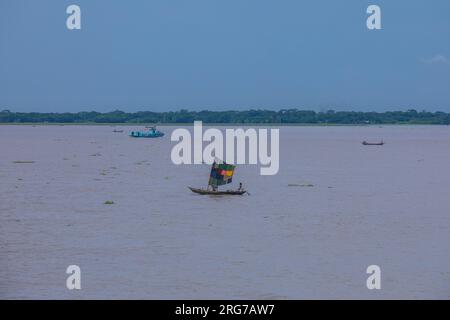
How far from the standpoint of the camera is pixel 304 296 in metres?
18.7

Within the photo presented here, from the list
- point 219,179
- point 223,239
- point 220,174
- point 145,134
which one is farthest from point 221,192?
point 145,134

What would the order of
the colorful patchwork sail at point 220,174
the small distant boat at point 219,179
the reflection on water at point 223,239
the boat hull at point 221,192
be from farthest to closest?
1. the colorful patchwork sail at point 220,174
2. the small distant boat at point 219,179
3. the boat hull at point 221,192
4. the reflection on water at point 223,239

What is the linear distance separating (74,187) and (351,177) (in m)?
17.3

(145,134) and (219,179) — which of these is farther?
(145,134)

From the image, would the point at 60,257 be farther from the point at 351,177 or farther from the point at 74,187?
the point at 351,177

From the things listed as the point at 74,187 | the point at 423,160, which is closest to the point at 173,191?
the point at 74,187

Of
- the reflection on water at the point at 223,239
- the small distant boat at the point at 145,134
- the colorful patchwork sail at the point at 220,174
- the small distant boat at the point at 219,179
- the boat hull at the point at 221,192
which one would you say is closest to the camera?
the reflection on water at the point at 223,239

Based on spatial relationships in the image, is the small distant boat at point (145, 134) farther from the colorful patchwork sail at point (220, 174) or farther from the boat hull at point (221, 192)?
the boat hull at point (221, 192)

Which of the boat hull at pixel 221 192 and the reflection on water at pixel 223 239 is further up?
the boat hull at pixel 221 192

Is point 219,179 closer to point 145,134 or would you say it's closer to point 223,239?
point 223,239

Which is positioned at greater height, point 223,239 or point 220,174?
point 220,174

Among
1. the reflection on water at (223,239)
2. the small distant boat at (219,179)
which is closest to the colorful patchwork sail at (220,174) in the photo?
the small distant boat at (219,179)

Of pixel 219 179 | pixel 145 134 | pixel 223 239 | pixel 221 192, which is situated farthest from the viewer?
pixel 145 134

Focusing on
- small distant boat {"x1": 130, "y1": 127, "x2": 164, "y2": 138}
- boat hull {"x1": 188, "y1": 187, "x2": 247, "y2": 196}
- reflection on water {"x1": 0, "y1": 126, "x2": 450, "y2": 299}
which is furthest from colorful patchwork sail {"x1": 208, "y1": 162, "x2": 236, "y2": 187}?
small distant boat {"x1": 130, "y1": 127, "x2": 164, "y2": 138}
